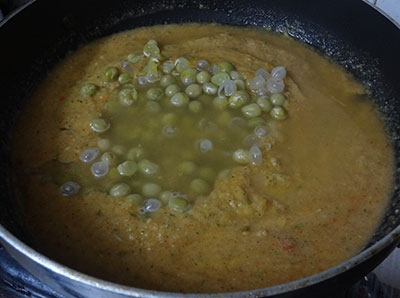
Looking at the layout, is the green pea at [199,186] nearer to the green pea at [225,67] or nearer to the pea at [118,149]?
the pea at [118,149]

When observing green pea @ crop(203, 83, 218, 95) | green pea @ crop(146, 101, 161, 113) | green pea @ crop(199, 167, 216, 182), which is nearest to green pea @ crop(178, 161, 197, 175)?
green pea @ crop(199, 167, 216, 182)

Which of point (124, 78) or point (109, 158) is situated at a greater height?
point (124, 78)

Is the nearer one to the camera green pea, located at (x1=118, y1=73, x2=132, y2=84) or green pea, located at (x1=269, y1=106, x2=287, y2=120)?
green pea, located at (x1=269, y1=106, x2=287, y2=120)

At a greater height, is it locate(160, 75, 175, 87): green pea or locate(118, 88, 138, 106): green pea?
locate(160, 75, 175, 87): green pea

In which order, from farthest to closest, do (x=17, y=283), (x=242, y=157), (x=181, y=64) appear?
1. (x=181, y=64)
2. (x=242, y=157)
3. (x=17, y=283)

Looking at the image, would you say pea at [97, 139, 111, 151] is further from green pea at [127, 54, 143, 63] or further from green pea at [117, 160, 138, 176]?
green pea at [127, 54, 143, 63]

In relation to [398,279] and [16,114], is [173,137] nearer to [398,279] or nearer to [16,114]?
[16,114]

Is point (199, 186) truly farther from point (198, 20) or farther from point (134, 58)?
point (198, 20)

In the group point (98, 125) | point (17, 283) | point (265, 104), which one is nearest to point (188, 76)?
point (265, 104)
